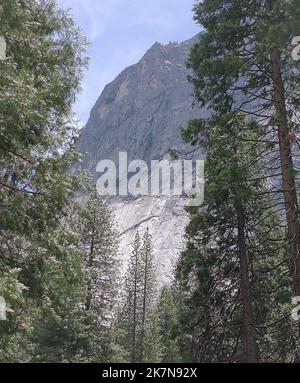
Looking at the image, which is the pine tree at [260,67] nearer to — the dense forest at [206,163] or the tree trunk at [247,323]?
the dense forest at [206,163]

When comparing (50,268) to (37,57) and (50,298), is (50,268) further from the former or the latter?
(37,57)

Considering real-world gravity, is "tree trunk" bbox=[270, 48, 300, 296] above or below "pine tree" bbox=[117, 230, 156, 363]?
above

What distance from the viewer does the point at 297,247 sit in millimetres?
9367

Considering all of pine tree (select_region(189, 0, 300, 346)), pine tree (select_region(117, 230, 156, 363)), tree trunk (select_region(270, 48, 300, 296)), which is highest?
pine tree (select_region(189, 0, 300, 346))

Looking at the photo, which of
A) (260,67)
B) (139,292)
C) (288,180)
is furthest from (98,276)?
(139,292)

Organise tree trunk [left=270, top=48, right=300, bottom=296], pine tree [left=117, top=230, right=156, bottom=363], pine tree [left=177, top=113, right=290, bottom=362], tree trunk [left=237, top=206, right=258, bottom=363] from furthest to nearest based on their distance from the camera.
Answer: pine tree [left=117, top=230, right=156, bottom=363], tree trunk [left=237, top=206, right=258, bottom=363], pine tree [left=177, top=113, right=290, bottom=362], tree trunk [left=270, top=48, right=300, bottom=296]

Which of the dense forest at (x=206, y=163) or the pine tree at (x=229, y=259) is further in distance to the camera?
the pine tree at (x=229, y=259)

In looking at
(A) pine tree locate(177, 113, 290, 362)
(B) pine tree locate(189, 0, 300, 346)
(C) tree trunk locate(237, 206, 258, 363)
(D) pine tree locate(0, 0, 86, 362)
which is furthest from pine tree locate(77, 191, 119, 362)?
(D) pine tree locate(0, 0, 86, 362)

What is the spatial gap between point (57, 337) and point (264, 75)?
1691 cm

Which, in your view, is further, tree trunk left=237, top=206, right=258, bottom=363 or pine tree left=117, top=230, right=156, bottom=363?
pine tree left=117, top=230, right=156, bottom=363

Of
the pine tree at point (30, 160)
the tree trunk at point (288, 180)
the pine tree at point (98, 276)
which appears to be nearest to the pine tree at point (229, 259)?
the tree trunk at point (288, 180)

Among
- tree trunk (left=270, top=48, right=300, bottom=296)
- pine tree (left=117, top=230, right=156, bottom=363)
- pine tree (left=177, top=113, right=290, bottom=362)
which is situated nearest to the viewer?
tree trunk (left=270, top=48, right=300, bottom=296)

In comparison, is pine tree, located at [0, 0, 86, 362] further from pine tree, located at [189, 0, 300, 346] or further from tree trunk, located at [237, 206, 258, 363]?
tree trunk, located at [237, 206, 258, 363]

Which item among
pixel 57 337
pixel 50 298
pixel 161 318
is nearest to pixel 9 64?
pixel 50 298
